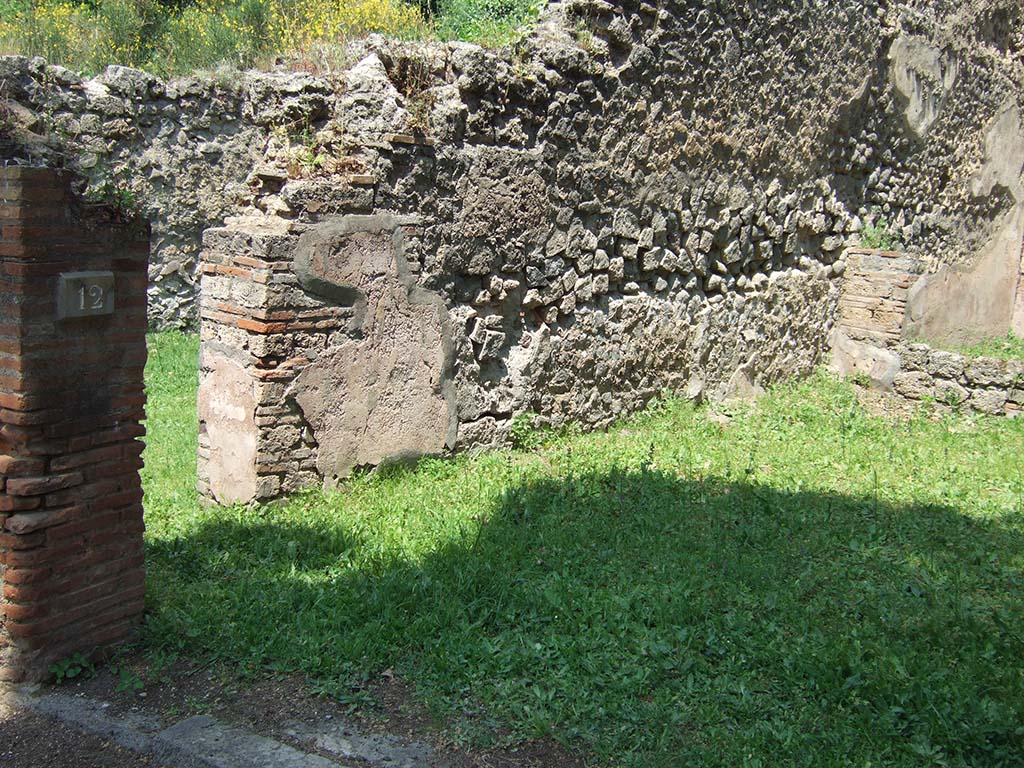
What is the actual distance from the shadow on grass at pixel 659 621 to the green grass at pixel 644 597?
1 centimetres

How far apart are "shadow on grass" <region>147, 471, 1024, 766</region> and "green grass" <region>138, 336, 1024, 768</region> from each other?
1cm

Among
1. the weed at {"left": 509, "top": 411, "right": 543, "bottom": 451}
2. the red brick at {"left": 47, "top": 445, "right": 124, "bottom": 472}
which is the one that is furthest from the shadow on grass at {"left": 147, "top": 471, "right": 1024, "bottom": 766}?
the weed at {"left": 509, "top": 411, "right": 543, "bottom": 451}

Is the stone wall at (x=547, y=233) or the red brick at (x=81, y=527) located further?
the stone wall at (x=547, y=233)

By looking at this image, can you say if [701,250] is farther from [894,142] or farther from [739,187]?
[894,142]

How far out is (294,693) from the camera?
3373 mm

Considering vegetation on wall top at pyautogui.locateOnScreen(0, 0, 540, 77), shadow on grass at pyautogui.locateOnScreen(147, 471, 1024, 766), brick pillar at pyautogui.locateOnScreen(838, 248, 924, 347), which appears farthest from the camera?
brick pillar at pyautogui.locateOnScreen(838, 248, 924, 347)

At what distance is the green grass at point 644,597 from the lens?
10.6 feet

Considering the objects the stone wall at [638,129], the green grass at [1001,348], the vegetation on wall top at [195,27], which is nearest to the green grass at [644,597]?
the stone wall at [638,129]

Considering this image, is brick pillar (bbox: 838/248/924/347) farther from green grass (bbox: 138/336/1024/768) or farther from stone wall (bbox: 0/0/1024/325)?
green grass (bbox: 138/336/1024/768)

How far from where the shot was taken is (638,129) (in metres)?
6.64

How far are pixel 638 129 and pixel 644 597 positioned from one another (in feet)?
12.1

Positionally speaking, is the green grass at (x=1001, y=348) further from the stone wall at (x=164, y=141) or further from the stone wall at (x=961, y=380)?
the stone wall at (x=164, y=141)

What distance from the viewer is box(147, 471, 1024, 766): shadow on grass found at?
3.20m

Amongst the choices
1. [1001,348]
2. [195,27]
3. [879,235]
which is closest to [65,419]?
[195,27]
